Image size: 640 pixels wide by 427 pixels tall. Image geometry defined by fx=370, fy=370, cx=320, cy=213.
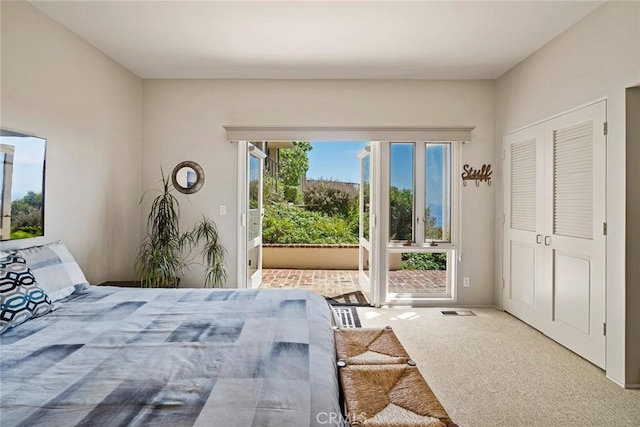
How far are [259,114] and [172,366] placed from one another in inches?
136

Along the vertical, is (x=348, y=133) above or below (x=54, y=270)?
above

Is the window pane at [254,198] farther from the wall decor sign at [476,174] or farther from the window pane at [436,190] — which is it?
the wall decor sign at [476,174]

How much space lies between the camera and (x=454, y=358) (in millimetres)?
3041

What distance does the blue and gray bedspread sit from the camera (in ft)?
3.54

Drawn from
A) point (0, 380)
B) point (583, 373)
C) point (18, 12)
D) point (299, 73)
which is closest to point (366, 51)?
point (299, 73)

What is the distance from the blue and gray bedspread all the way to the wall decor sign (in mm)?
2986

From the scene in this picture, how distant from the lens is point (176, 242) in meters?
4.27

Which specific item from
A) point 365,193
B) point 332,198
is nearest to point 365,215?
point 365,193

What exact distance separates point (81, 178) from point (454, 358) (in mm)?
3606

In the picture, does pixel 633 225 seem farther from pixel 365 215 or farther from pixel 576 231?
pixel 365 215

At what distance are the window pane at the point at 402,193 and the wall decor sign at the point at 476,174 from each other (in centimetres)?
62

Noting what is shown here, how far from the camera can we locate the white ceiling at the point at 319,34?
2805mm

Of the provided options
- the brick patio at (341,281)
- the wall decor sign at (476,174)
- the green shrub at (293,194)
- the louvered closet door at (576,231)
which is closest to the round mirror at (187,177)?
the brick patio at (341,281)

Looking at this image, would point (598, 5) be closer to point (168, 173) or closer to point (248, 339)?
point (248, 339)
